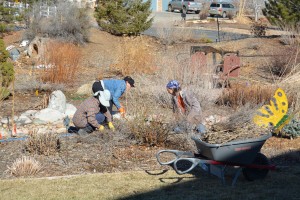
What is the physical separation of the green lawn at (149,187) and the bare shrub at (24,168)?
23 centimetres

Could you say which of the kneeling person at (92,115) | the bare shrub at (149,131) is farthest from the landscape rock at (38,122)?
the bare shrub at (149,131)

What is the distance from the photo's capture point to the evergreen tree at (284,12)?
975 inches

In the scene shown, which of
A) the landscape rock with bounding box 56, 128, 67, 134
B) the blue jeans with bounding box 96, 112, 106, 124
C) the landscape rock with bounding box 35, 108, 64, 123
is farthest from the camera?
the landscape rock with bounding box 35, 108, 64, 123

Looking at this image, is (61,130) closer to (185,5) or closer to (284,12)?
(284,12)

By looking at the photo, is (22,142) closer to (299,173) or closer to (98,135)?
(98,135)

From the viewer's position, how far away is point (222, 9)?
48594mm

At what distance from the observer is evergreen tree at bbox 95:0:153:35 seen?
27047 millimetres

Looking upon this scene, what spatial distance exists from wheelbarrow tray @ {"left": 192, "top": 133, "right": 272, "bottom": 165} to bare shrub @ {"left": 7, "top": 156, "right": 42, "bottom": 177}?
2180 millimetres

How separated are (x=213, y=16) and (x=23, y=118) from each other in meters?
39.6

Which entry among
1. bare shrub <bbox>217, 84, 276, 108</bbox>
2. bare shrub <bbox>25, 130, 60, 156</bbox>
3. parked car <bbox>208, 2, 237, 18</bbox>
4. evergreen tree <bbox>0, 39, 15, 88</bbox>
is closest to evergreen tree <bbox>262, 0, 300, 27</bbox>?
bare shrub <bbox>217, 84, 276, 108</bbox>

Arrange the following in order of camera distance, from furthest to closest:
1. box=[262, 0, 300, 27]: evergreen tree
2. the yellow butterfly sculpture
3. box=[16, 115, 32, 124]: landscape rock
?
box=[262, 0, 300, 27]: evergreen tree < box=[16, 115, 32, 124]: landscape rock < the yellow butterfly sculpture

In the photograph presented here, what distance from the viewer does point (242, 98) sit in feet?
39.5

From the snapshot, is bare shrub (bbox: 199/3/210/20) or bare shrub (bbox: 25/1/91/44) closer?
bare shrub (bbox: 25/1/91/44)

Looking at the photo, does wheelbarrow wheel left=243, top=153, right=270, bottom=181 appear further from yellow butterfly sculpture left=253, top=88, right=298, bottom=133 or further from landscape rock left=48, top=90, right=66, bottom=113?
landscape rock left=48, top=90, right=66, bottom=113
